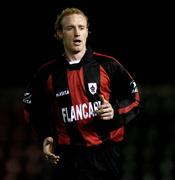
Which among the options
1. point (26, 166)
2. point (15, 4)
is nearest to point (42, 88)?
point (15, 4)

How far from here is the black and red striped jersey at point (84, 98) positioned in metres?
3.45

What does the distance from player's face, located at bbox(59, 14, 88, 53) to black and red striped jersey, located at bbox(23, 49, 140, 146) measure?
8 centimetres

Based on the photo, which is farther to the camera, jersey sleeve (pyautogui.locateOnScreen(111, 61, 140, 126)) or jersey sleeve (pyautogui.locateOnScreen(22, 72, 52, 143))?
jersey sleeve (pyautogui.locateOnScreen(22, 72, 52, 143))

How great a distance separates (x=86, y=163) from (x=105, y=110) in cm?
39

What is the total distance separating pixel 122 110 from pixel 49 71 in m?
0.49

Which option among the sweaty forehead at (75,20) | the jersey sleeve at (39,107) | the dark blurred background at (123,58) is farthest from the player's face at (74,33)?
the dark blurred background at (123,58)

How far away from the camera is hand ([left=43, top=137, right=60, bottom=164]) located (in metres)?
3.46

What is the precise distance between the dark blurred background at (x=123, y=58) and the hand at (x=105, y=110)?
9.64ft

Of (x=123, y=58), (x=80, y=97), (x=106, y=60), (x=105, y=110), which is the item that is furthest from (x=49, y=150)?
(x=123, y=58)

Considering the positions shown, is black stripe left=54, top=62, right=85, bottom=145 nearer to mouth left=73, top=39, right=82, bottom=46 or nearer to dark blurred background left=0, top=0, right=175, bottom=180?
mouth left=73, top=39, right=82, bottom=46

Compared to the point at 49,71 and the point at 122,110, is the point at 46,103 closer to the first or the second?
the point at 49,71

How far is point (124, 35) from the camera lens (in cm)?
644

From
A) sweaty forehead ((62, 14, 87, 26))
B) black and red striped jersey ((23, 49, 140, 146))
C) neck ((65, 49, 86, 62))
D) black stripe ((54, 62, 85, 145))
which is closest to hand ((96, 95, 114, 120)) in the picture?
black and red striped jersey ((23, 49, 140, 146))

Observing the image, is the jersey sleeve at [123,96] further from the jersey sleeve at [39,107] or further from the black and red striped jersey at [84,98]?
the jersey sleeve at [39,107]
